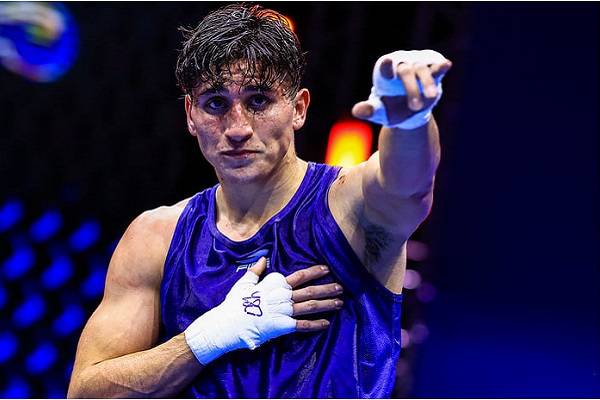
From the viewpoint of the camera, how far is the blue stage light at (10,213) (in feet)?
10.1

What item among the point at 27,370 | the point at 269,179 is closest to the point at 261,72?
the point at 269,179

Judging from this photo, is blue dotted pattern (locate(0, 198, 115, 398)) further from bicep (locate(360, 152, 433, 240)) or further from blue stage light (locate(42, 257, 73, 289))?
bicep (locate(360, 152, 433, 240))

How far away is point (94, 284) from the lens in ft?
10.5

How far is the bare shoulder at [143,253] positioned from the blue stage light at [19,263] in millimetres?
1307

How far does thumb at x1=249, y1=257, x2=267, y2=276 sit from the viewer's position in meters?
1.79

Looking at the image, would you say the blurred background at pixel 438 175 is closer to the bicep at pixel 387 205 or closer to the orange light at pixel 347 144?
the orange light at pixel 347 144

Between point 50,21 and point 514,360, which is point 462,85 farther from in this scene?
point 50,21

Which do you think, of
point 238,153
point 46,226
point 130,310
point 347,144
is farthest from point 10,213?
point 238,153

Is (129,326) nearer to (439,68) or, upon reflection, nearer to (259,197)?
(259,197)

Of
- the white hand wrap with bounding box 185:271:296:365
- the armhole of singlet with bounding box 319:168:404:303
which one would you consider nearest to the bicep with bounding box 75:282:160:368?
the white hand wrap with bounding box 185:271:296:365

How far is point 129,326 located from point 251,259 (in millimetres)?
312

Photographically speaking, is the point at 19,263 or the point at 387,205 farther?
the point at 19,263

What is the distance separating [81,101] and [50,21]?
0.94 feet

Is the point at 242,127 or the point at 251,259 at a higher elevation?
the point at 242,127
